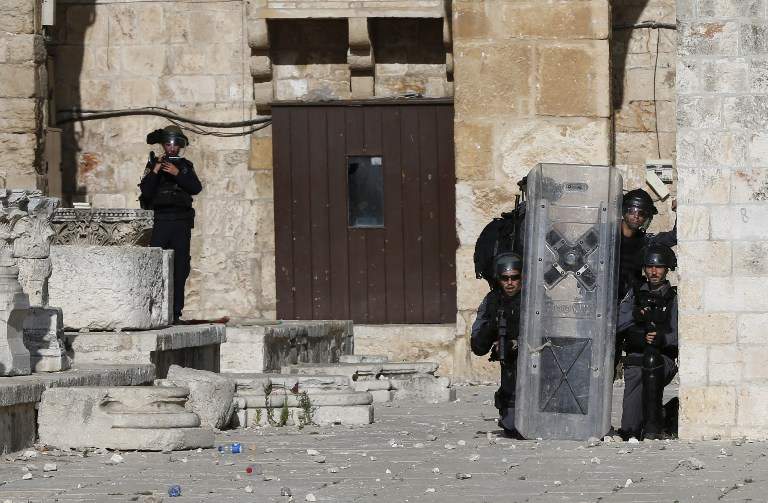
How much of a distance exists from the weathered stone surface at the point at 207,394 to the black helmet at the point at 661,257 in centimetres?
235

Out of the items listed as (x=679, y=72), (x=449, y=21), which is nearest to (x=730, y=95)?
(x=679, y=72)

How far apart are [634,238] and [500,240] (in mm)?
820

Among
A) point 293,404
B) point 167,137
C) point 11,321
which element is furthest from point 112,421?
point 167,137

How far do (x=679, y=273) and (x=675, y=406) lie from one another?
1.14m

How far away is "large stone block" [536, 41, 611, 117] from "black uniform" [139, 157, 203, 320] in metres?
3.03

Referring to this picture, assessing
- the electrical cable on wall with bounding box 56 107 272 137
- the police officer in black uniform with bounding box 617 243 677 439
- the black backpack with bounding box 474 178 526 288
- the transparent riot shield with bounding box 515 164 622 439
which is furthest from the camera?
the electrical cable on wall with bounding box 56 107 272 137

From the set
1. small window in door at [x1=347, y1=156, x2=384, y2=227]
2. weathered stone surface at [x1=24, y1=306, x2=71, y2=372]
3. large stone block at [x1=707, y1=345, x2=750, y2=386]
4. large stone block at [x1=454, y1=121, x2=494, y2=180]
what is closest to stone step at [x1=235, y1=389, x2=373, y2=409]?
weathered stone surface at [x1=24, y1=306, x2=71, y2=372]

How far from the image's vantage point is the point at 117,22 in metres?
16.2

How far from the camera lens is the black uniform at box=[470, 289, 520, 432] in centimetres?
1016

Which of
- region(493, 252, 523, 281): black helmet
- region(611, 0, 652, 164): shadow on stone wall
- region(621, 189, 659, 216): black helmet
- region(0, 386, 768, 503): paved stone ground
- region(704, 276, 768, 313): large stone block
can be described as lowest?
region(0, 386, 768, 503): paved stone ground

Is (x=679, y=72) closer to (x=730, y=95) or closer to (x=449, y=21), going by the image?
(x=730, y=95)

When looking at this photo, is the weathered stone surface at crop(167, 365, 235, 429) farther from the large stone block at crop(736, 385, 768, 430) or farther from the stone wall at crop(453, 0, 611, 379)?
the stone wall at crop(453, 0, 611, 379)

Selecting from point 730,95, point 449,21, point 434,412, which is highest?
point 449,21

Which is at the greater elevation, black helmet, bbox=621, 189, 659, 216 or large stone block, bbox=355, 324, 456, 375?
A: black helmet, bbox=621, 189, 659, 216
